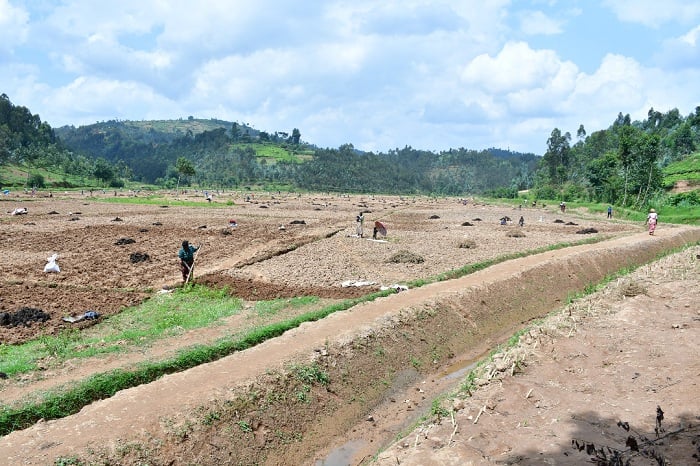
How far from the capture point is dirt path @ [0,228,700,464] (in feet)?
28.2

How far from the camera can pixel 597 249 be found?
29641 millimetres

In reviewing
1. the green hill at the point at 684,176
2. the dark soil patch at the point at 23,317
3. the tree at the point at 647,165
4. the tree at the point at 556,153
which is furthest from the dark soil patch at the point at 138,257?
the tree at the point at 556,153

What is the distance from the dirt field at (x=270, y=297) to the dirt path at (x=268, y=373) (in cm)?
4

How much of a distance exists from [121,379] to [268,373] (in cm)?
316

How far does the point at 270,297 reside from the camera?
62.4ft

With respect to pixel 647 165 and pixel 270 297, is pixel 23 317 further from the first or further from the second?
pixel 647 165

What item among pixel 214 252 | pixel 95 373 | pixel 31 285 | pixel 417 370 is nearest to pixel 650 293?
pixel 417 370

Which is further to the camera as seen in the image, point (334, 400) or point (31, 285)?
point (31, 285)

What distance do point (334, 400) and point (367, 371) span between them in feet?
5.24

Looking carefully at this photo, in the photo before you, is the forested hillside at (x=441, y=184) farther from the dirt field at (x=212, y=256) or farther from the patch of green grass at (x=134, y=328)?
the patch of green grass at (x=134, y=328)

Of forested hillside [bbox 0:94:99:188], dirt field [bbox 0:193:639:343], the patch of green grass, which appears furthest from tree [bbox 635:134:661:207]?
forested hillside [bbox 0:94:99:188]

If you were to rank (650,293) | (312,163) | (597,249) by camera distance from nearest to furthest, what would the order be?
(650,293)
(597,249)
(312,163)

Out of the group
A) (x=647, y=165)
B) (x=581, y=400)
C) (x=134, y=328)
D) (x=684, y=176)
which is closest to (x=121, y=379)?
(x=134, y=328)

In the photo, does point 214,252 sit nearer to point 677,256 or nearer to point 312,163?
point 677,256
